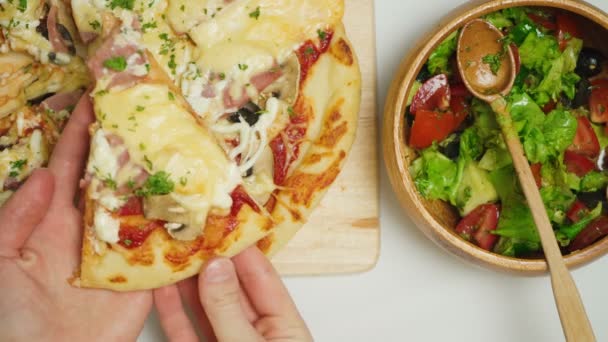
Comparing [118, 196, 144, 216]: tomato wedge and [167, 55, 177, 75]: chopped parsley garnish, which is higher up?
[167, 55, 177, 75]: chopped parsley garnish

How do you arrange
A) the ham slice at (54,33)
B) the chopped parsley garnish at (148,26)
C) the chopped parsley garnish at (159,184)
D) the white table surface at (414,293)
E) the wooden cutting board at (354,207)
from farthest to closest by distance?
the white table surface at (414,293), the wooden cutting board at (354,207), the ham slice at (54,33), the chopped parsley garnish at (148,26), the chopped parsley garnish at (159,184)

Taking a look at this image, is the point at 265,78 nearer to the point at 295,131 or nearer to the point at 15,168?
the point at 295,131

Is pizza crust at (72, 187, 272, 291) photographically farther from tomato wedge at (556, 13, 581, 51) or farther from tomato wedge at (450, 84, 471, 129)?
tomato wedge at (556, 13, 581, 51)

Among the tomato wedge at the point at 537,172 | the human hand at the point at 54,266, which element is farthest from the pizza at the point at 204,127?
the tomato wedge at the point at 537,172

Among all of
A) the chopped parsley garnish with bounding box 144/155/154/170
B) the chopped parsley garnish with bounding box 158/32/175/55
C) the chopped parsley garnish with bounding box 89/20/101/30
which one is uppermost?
the chopped parsley garnish with bounding box 89/20/101/30

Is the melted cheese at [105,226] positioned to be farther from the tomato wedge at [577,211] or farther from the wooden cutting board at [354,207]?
the tomato wedge at [577,211]

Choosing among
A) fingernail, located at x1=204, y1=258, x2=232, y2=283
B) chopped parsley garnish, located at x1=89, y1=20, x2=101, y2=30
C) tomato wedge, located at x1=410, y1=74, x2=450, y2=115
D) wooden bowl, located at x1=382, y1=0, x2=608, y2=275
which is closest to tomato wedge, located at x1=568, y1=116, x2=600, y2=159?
wooden bowl, located at x1=382, y1=0, x2=608, y2=275

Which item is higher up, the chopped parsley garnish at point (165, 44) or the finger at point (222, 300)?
the chopped parsley garnish at point (165, 44)
